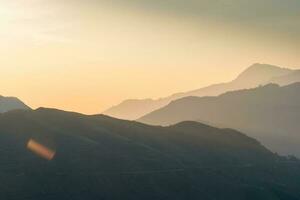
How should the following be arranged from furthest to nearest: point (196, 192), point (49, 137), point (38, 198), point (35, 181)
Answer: point (49, 137) → point (196, 192) → point (35, 181) → point (38, 198)

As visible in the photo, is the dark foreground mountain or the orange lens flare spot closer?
the dark foreground mountain

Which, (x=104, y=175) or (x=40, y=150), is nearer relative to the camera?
(x=104, y=175)

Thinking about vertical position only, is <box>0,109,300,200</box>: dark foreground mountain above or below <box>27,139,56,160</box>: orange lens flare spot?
below

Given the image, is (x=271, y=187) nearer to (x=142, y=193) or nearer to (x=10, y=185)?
(x=142, y=193)

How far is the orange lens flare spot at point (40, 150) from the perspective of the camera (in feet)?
588

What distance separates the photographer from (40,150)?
606ft

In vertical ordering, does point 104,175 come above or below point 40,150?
below

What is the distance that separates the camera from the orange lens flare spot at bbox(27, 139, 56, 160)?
588ft

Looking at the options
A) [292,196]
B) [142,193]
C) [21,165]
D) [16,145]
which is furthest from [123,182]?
[292,196]

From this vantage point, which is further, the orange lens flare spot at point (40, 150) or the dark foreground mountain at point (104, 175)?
the orange lens flare spot at point (40, 150)

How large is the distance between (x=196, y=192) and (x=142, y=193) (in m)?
18.5

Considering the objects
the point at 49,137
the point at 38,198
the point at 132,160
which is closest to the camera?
the point at 38,198

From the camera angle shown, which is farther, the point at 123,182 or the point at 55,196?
the point at 123,182

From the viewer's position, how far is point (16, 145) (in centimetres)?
18812
